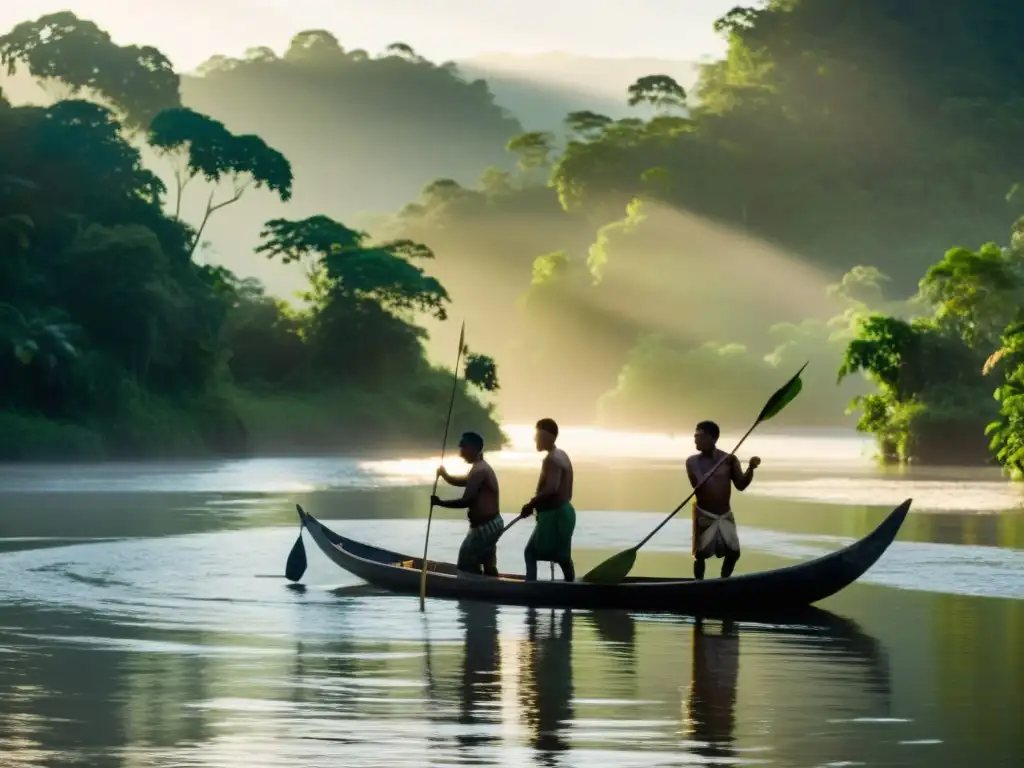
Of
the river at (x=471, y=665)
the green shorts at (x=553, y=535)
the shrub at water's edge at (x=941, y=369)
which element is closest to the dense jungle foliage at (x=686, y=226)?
the shrub at water's edge at (x=941, y=369)

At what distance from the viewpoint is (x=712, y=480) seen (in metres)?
16.8

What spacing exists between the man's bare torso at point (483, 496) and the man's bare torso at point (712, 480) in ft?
6.06

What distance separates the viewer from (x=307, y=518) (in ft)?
65.8

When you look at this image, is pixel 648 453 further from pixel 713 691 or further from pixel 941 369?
pixel 713 691

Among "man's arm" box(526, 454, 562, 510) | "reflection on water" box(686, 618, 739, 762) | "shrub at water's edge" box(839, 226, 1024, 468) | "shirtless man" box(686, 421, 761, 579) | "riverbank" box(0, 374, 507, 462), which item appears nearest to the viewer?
"reflection on water" box(686, 618, 739, 762)

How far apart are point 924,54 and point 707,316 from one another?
33.0m

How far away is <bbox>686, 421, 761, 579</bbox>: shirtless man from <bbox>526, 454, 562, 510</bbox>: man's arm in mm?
1166

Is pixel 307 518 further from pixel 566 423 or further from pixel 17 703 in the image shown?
pixel 566 423

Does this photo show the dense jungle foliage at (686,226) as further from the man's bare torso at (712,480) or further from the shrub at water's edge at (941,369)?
the man's bare torso at (712,480)

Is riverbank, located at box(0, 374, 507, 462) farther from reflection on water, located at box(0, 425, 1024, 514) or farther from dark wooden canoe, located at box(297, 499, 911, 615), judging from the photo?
dark wooden canoe, located at box(297, 499, 911, 615)

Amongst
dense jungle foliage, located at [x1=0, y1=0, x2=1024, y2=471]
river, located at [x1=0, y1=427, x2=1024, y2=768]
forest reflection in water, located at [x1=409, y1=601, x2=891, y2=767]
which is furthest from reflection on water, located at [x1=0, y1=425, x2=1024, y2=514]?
forest reflection in water, located at [x1=409, y1=601, x2=891, y2=767]

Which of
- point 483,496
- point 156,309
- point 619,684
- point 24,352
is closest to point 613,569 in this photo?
point 483,496

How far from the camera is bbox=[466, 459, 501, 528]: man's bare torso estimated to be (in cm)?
1759

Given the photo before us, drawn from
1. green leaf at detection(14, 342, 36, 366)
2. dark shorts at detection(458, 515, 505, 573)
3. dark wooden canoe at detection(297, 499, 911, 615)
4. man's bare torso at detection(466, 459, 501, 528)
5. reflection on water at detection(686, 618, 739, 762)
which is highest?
green leaf at detection(14, 342, 36, 366)
